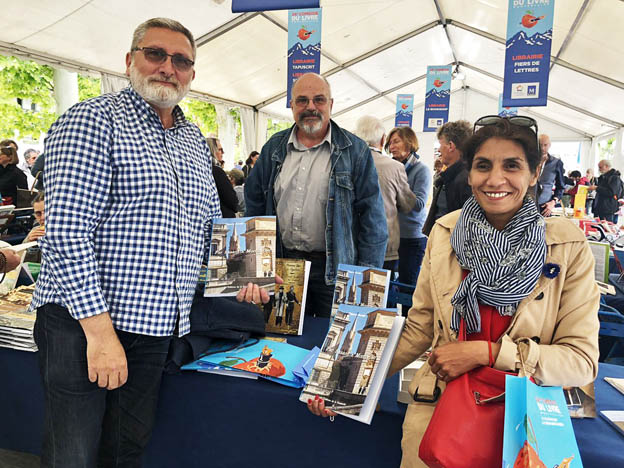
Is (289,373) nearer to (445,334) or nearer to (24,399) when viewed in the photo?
(445,334)

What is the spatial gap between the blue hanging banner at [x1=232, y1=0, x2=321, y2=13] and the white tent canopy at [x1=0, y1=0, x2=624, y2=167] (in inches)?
137

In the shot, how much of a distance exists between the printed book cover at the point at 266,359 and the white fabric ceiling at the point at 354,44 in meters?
5.94

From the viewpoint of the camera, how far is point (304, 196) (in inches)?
89.0

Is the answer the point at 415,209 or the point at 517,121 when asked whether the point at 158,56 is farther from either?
the point at 415,209

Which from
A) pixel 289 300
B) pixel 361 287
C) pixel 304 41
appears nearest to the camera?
pixel 361 287

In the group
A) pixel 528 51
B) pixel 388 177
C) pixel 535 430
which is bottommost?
pixel 535 430

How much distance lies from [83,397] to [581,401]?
1.48 m

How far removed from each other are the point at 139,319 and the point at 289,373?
1.87 feet

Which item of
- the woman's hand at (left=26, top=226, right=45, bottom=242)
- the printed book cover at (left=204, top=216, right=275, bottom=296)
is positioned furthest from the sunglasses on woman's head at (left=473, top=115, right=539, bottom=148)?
the woman's hand at (left=26, top=226, right=45, bottom=242)

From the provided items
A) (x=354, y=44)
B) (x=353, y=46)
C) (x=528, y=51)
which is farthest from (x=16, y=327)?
(x=353, y=46)

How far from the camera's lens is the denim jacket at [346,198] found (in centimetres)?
219

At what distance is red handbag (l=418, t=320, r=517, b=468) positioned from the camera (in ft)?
3.25

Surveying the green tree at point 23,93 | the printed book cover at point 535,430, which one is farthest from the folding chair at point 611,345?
the green tree at point 23,93

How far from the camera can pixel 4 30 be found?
18.6 feet
